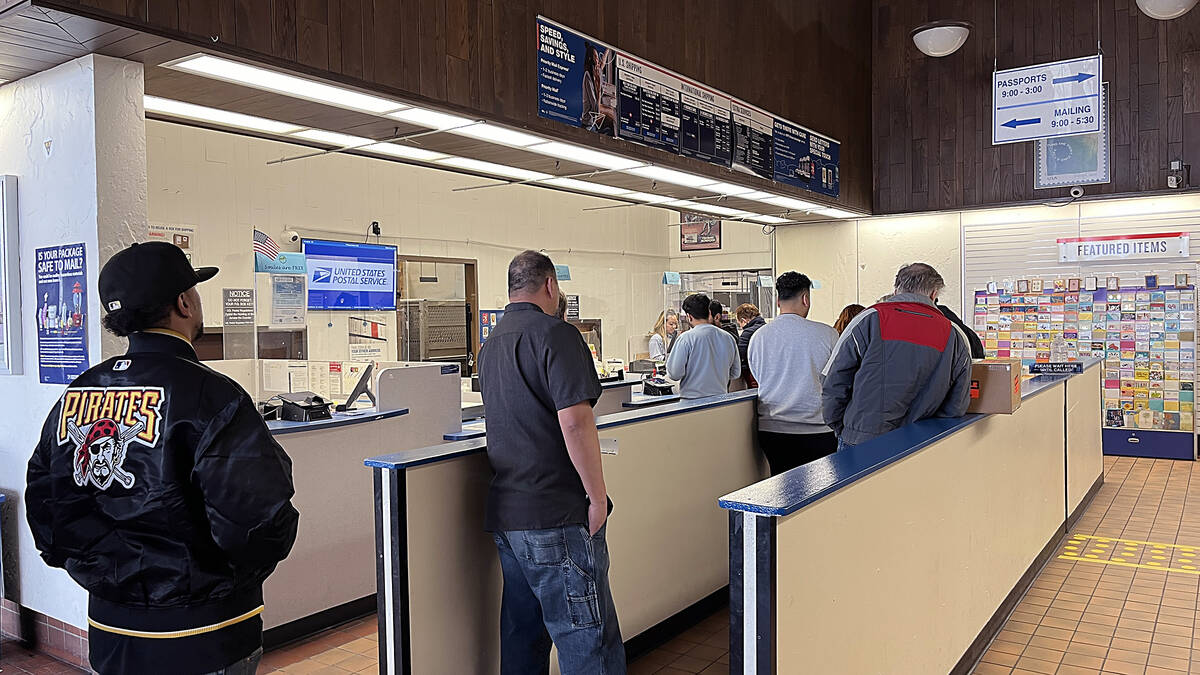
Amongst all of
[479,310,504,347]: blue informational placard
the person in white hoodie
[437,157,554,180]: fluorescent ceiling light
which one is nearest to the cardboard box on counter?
the person in white hoodie

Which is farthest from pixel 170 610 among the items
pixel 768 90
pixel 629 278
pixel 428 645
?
pixel 629 278

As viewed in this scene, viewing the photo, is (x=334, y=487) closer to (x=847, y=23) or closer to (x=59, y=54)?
(x=59, y=54)

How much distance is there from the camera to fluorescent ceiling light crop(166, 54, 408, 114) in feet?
11.6

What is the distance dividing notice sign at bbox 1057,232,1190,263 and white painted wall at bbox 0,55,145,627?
8.31 meters

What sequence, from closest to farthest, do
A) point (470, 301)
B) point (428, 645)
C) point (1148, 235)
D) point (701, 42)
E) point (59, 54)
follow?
point (428, 645) < point (59, 54) < point (701, 42) < point (1148, 235) < point (470, 301)

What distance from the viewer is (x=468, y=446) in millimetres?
2973

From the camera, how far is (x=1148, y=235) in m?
8.45

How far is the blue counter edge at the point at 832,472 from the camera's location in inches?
83.1

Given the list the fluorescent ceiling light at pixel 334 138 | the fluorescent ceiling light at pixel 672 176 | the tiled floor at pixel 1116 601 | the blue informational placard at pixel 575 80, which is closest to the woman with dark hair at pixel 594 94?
the blue informational placard at pixel 575 80

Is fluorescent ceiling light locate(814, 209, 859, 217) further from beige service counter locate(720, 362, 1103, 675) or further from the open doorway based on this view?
beige service counter locate(720, 362, 1103, 675)

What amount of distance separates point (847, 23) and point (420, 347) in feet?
18.2

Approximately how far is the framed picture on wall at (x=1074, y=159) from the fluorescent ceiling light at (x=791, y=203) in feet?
7.40

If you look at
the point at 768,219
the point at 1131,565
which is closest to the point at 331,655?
the point at 1131,565

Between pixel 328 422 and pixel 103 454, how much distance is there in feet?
7.54
